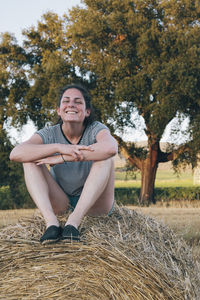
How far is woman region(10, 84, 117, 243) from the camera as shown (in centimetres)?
307

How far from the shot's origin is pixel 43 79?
17844 millimetres

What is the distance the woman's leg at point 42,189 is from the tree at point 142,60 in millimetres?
11614

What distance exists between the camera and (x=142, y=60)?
16.2 metres

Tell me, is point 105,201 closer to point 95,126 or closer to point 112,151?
point 112,151

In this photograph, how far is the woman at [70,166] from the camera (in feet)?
10.1

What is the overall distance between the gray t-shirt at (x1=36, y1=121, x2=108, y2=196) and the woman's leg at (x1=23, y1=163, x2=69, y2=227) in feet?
0.66

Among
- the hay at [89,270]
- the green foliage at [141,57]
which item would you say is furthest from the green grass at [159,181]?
the hay at [89,270]

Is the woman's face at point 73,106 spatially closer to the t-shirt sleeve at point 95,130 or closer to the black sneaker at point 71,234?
the t-shirt sleeve at point 95,130

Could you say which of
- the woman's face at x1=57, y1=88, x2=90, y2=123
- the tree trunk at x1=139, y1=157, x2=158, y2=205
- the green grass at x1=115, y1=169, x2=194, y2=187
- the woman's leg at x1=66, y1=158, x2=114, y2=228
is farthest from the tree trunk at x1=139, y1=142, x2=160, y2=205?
the woman's leg at x1=66, y1=158, x2=114, y2=228

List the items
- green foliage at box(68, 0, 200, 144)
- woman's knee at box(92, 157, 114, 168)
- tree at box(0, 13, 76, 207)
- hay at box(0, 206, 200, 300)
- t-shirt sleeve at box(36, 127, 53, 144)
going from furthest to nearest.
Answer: tree at box(0, 13, 76, 207)
green foliage at box(68, 0, 200, 144)
t-shirt sleeve at box(36, 127, 53, 144)
woman's knee at box(92, 157, 114, 168)
hay at box(0, 206, 200, 300)

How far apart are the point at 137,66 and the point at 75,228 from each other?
1447 cm

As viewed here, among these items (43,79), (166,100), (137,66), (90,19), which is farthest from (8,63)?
(166,100)

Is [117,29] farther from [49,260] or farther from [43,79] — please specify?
[49,260]

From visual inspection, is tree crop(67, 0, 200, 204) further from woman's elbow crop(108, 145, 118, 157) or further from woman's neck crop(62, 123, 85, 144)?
woman's elbow crop(108, 145, 118, 157)
